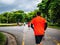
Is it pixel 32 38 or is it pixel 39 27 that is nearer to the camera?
pixel 39 27

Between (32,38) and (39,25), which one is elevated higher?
(39,25)

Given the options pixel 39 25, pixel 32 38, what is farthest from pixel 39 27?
pixel 32 38

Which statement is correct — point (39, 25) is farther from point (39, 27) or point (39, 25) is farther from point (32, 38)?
point (32, 38)

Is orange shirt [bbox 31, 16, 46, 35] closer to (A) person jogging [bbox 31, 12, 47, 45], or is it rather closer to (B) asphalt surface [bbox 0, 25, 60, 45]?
(A) person jogging [bbox 31, 12, 47, 45]

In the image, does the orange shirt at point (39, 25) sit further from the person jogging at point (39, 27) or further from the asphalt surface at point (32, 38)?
the asphalt surface at point (32, 38)

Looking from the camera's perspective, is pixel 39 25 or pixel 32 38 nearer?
pixel 39 25

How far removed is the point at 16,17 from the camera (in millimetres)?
176125

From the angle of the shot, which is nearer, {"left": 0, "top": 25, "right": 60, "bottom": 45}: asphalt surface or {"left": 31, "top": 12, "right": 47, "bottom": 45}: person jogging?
{"left": 31, "top": 12, "right": 47, "bottom": 45}: person jogging

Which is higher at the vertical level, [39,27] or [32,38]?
[39,27]

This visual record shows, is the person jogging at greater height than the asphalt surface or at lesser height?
greater

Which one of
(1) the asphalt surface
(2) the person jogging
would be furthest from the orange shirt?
(1) the asphalt surface

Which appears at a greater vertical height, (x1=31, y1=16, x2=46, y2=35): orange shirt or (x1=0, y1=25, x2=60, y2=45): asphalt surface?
(x1=31, y1=16, x2=46, y2=35): orange shirt

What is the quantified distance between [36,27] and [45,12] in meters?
86.9

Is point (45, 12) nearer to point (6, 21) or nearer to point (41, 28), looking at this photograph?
point (41, 28)
